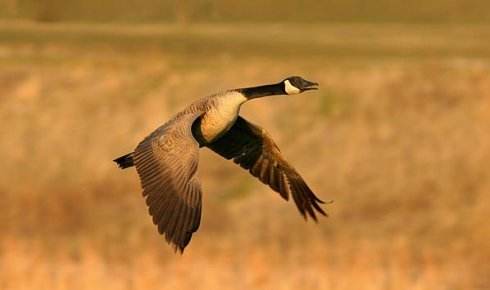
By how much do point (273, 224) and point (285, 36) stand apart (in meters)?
12.0

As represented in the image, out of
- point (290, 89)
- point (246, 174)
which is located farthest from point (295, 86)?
point (246, 174)

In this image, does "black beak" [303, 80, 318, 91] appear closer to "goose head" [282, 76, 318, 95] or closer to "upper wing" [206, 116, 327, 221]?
"goose head" [282, 76, 318, 95]

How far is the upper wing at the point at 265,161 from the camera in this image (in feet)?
27.6

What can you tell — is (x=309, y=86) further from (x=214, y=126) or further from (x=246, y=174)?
(x=246, y=174)

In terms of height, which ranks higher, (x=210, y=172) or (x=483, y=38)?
(x=483, y=38)

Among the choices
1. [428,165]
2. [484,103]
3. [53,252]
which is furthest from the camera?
[484,103]

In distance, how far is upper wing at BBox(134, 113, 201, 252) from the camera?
277 inches

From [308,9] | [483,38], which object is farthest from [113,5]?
[483,38]

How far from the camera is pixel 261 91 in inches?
300

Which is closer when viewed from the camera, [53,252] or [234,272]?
[234,272]

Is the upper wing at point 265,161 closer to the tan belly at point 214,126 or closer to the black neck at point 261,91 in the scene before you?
the black neck at point 261,91

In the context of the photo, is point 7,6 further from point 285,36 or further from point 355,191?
point 355,191

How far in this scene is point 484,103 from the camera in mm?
22203

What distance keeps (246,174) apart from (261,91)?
42.5 feet
